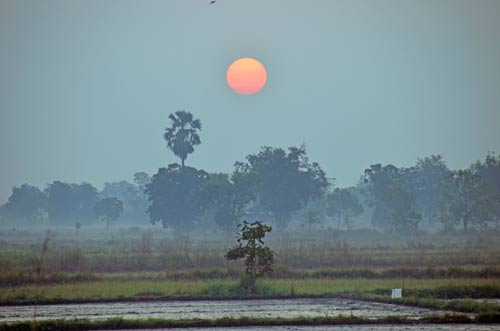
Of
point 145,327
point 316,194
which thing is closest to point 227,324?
point 145,327

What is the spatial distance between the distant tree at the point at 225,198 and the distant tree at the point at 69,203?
170 ft

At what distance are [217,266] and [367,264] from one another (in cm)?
793

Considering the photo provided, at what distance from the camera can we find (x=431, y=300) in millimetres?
21562

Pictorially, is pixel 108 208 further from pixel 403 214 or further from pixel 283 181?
pixel 403 214

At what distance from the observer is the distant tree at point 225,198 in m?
72.9

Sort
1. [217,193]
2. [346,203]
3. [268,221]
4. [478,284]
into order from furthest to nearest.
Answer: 1. [268,221]
2. [346,203]
3. [217,193]
4. [478,284]

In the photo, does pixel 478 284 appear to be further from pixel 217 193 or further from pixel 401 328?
pixel 217 193

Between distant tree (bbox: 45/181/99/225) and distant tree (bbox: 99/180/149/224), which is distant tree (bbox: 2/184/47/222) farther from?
distant tree (bbox: 99/180/149/224)

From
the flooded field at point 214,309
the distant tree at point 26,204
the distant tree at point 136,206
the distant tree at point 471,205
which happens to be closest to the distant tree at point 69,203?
the distant tree at point 26,204

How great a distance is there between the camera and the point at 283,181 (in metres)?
85.2

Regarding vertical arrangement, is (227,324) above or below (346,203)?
below

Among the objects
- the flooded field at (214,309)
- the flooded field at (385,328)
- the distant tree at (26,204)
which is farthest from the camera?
the distant tree at (26,204)

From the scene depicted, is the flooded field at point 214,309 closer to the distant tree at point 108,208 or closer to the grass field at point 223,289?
the grass field at point 223,289

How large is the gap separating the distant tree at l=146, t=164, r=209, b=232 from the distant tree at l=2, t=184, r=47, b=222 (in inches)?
2050
